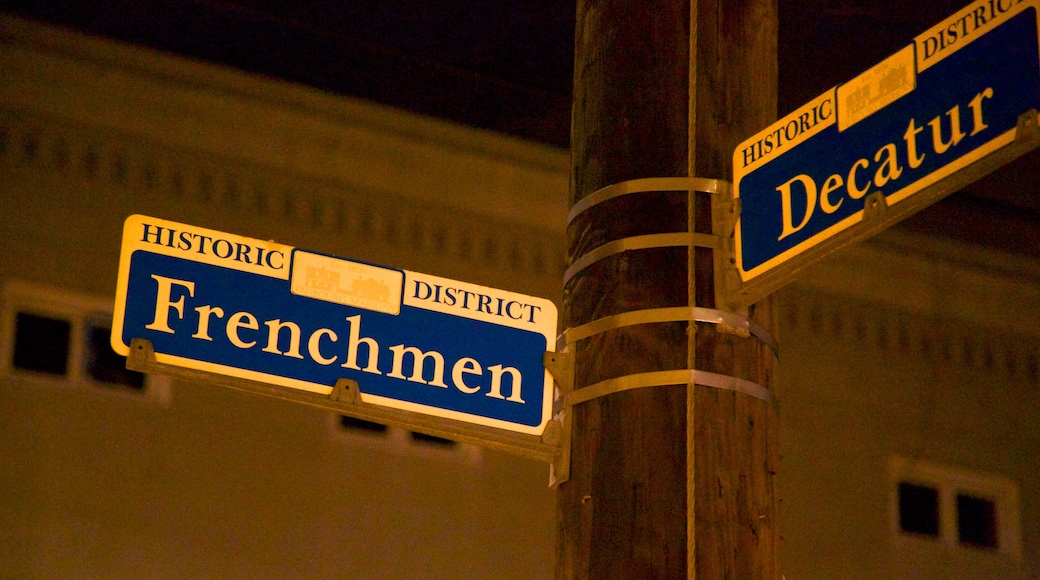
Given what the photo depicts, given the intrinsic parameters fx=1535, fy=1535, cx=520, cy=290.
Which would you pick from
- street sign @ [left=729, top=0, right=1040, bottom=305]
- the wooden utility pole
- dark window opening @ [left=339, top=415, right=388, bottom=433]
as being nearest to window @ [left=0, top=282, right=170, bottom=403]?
dark window opening @ [left=339, top=415, right=388, bottom=433]

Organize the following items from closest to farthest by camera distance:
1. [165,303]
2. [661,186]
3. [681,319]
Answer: [681,319] → [661,186] → [165,303]

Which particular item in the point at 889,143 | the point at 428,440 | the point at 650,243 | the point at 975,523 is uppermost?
the point at 428,440

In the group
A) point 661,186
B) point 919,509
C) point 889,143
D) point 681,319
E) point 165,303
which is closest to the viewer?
point 889,143

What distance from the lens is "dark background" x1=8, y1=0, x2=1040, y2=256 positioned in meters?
8.34

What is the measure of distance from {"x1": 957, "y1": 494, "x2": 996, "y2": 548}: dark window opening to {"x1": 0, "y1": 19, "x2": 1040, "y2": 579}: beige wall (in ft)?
0.47

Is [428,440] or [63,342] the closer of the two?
[63,342]

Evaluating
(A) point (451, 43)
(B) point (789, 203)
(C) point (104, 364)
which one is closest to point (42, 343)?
(C) point (104, 364)

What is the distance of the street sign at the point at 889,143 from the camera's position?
280 centimetres

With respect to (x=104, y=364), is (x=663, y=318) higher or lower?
lower

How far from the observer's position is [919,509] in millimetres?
11664

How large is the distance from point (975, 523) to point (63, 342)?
22.6ft

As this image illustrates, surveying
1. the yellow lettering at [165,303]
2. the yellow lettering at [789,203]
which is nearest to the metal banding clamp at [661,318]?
the yellow lettering at [789,203]

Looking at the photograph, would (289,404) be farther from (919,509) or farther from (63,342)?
(919,509)

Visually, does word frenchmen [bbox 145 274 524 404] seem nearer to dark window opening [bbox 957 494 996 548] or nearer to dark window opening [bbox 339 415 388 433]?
dark window opening [bbox 339 415 388 433]
